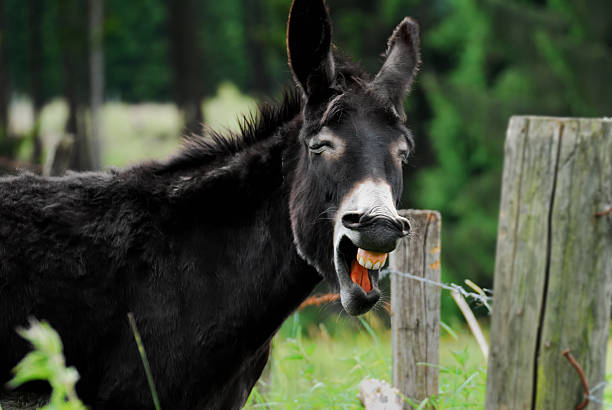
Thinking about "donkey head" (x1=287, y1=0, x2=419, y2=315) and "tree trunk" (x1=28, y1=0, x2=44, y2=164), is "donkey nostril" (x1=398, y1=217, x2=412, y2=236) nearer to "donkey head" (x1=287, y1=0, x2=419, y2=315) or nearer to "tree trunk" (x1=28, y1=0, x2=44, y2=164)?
"donkey head" (x1=287, y1=0, x2=419, y2=315)

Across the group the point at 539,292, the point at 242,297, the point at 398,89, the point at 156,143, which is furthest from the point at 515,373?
the point at 156,143

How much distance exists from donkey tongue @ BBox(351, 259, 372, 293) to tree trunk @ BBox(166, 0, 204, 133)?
65.9ft

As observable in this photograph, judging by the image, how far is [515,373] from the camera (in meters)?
2.04

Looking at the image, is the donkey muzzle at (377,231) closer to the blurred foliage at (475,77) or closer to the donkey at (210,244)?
the donkey at (210,244)

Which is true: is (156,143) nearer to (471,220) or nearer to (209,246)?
(471,220)

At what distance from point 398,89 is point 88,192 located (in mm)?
1653

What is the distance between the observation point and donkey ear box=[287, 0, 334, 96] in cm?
317

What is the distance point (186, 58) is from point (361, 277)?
2175 centimetres

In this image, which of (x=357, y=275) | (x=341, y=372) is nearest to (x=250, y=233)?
(x=357, y=275)

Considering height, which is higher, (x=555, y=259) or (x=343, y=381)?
(x=555, y=259)

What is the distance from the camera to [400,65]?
354 centimetres

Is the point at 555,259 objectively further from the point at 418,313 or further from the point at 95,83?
the point at 95,83

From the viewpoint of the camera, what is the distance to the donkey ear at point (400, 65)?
132 inches

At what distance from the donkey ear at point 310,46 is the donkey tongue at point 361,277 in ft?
2.96
